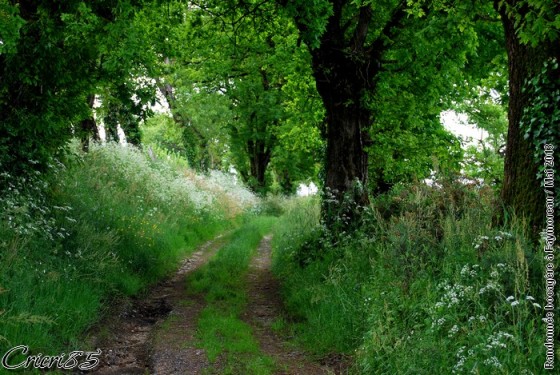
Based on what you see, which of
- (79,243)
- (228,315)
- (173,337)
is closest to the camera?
(173,337)

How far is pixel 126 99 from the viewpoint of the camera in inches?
360

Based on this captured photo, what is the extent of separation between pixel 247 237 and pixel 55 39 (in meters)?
9.83

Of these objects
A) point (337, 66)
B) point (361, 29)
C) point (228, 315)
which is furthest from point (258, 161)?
point (228, 315)

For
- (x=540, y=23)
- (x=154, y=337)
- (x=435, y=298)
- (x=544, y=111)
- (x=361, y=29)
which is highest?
(x=361, y=29)

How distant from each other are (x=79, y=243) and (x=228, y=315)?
3.04 meters

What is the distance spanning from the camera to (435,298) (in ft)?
18.3

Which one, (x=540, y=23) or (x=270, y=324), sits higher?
(x=540, y=23)

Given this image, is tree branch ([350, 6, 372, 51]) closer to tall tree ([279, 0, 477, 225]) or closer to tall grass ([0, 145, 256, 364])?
tall tree ([279, 0, 477, 225])

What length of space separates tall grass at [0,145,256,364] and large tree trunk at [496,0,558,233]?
616 cm

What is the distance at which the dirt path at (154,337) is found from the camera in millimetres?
5914

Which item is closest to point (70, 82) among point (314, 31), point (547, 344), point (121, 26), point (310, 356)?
point (121, 26)

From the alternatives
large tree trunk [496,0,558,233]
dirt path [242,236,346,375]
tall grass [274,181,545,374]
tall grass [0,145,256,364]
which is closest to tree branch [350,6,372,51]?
tall grass [274,181,545,374]

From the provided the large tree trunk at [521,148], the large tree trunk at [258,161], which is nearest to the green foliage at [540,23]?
the large tree trunk at [521,148]

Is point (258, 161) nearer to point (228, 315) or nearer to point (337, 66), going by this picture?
point (337, 66)
